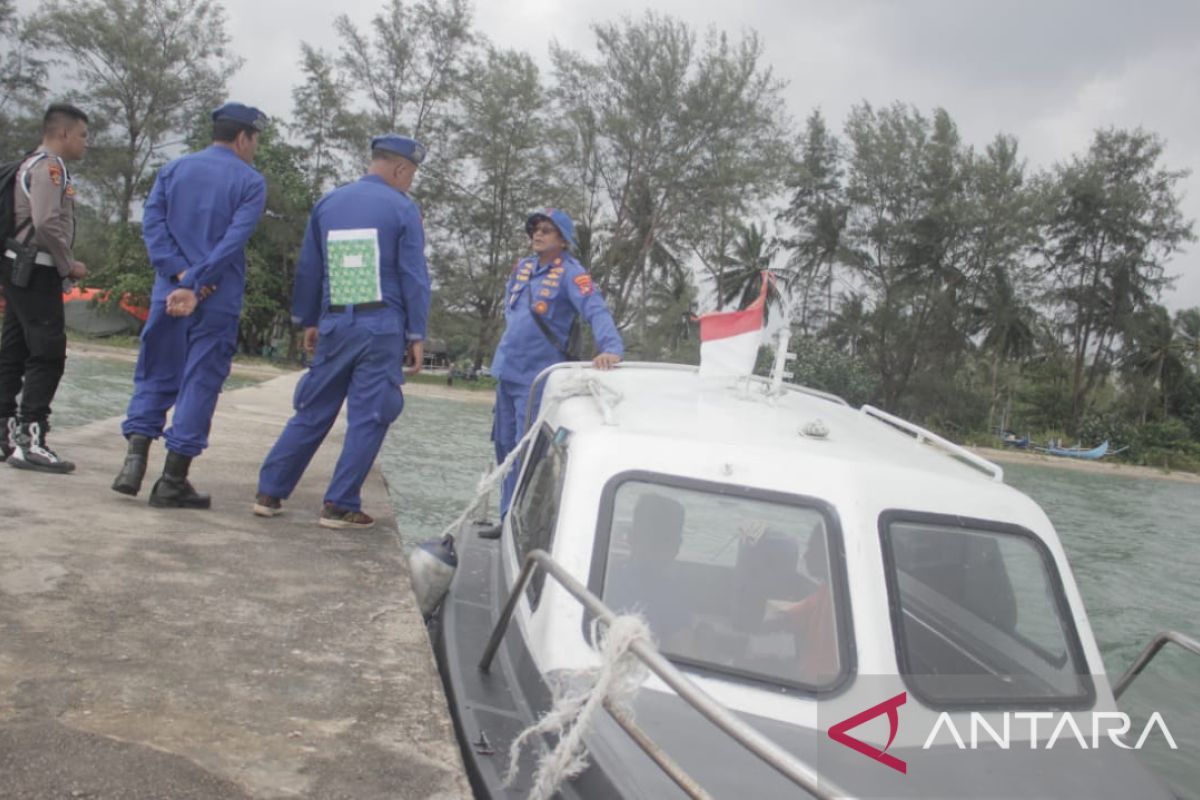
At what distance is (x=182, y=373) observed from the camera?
431 centimetres

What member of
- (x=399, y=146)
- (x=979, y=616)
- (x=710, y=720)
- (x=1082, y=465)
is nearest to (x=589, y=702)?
(x=710, y=720)

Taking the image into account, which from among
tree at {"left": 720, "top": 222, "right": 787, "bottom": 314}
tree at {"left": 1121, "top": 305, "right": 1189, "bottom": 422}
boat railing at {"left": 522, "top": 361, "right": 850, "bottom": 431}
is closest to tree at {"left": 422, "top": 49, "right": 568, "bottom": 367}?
tree at {"left": 720, "top": 222, "right": 787, "bottom": 314}

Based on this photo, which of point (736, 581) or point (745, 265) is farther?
point (745, 265)

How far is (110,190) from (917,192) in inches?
1237

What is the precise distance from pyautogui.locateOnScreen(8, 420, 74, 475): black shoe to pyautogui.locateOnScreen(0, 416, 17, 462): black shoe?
0.16 ft

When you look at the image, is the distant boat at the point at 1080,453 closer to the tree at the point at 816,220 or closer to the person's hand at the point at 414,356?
the tree at the point at 816,220

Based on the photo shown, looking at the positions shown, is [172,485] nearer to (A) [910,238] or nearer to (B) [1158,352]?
(A) [910,238]

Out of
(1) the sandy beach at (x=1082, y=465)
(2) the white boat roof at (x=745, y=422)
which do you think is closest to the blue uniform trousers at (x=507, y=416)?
(2) the white boat roof at (x=745, y=422)

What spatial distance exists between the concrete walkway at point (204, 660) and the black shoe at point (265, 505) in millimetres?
51

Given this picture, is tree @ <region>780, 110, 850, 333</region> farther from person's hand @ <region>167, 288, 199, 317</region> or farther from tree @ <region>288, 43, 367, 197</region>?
person's hand @ <region>167, 288, 199, 317</region>

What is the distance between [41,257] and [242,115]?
1204 millimetres

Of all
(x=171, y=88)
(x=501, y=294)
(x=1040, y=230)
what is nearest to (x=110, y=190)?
(x=171, y=88)

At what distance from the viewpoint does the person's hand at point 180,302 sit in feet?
13.1

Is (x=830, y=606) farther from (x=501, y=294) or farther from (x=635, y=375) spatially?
(x=501, y=294)
